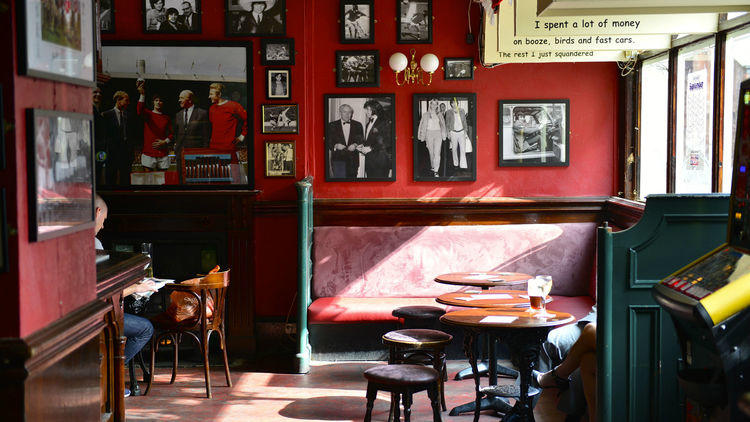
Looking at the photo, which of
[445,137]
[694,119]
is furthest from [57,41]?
[445,137]

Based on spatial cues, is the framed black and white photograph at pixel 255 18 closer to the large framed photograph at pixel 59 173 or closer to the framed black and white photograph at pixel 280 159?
the framed black and white photograph at pixel 280 159

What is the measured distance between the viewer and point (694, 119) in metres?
5.96

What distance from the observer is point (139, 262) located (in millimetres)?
4051

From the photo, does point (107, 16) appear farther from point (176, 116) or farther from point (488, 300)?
point (488, 300)

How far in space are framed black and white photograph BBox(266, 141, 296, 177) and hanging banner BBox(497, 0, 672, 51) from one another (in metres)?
2.27

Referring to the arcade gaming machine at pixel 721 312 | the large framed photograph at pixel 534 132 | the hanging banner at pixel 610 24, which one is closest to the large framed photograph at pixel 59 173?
the arcade gaming machine at pixel 721 312

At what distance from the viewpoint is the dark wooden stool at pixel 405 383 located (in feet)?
14.7

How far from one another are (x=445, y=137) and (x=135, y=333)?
329cm

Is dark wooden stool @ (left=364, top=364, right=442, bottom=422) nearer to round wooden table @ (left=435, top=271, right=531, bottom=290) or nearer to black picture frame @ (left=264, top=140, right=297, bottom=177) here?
round wooden table @ (left=435, top=271, right=531, bottom=290)

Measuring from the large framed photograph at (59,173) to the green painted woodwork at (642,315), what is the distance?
231cm

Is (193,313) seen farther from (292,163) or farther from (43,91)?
(43,91)

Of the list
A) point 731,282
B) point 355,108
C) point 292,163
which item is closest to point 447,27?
point 355,108

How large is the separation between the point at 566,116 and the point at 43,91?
5.97m

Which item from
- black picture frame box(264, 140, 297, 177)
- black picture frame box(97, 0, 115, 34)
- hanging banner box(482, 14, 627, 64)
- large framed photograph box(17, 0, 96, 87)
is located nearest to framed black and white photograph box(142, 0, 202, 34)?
black picture frame box(97, 0, 115, 34)
